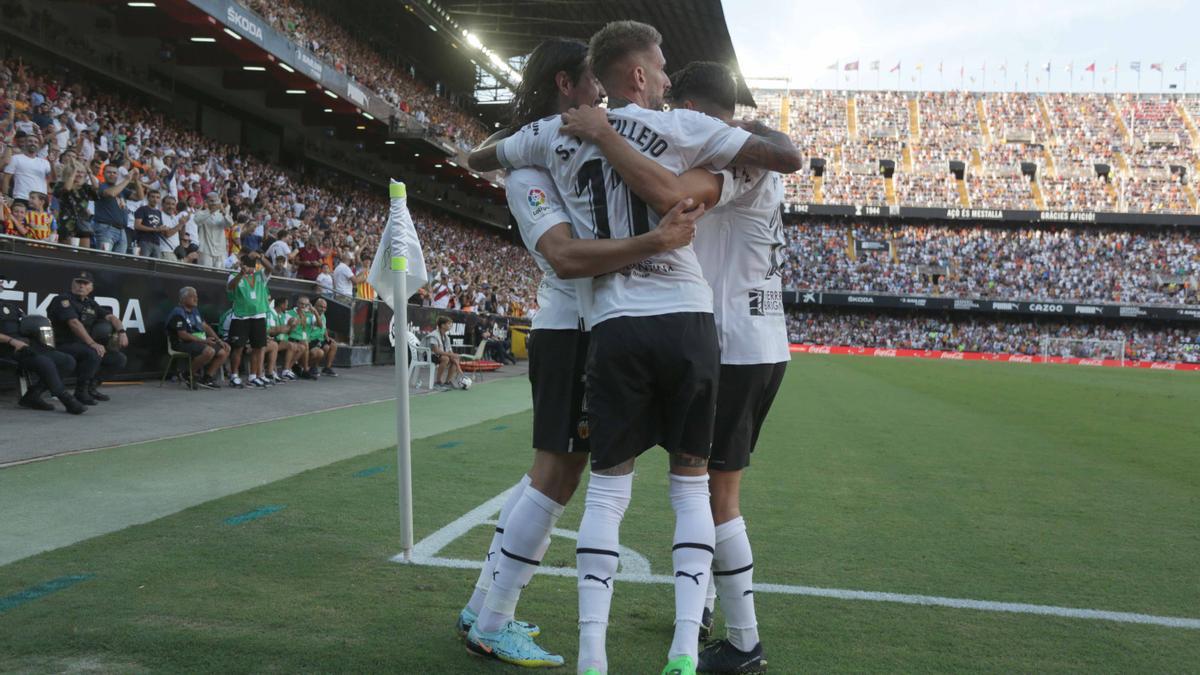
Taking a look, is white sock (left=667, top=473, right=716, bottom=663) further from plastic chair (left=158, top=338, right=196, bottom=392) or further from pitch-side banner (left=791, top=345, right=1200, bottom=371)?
pitch-side banner (left=791, top=345, right=1200, bottom=371)

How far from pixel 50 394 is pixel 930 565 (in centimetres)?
883

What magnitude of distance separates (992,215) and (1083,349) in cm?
976

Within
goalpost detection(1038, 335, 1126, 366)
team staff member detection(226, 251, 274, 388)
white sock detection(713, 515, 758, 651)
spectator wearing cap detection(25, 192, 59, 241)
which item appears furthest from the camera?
goalpost detection(1038, 335, 1126, 366)

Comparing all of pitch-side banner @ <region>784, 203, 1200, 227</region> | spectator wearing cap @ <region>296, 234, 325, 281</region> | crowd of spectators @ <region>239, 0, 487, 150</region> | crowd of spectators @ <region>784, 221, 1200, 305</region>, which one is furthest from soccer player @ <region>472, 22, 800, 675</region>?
pitch-side banner @ <region>784, 203, 1200, 227</region>

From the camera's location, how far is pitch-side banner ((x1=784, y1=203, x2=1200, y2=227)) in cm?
5294

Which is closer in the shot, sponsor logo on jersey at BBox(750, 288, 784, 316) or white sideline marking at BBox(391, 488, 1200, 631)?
sponsor logo on jersey at BBox(750, 288, 784, 316)

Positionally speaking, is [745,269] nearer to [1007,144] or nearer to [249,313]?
[249,313]

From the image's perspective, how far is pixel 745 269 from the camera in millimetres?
3264

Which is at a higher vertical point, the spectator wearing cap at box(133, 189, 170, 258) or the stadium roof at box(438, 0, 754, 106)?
the stadium roof at box(438, 0, 754, 106)

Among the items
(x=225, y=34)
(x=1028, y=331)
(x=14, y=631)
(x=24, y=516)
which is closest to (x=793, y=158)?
(x=14, y=631)

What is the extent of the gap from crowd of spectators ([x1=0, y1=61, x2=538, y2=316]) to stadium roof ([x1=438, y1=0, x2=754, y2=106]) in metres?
12.0

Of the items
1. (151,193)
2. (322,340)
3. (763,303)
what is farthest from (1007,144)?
(763,303)

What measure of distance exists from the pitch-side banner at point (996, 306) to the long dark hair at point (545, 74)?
172ft

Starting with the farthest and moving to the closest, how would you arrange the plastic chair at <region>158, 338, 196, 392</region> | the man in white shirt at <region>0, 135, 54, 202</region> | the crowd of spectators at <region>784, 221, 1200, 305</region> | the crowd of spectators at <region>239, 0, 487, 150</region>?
the crowd of spectators at <region>784, 221, 1200, 305</region> < the crowd of spectators at <region>239, 0, 487, 150</region> < the plastic chair at <region>158, 338, 196, 392</region> < the man in white shirt at <region>0, 135, 54, 202</region>
